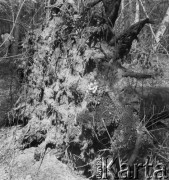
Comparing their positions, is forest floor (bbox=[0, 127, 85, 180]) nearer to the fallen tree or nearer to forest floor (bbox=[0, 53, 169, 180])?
forest floor (bbox=[0, 53, 169, 180])

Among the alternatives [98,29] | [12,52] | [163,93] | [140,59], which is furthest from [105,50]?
[12,52]

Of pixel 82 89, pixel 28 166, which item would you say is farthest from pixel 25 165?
pixel 82 89

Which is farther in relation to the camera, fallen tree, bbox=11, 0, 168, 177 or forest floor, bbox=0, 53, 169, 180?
forest floor, bbox=0, 53, 169, 180

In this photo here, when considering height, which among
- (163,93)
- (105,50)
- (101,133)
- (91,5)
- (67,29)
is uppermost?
(91,5)

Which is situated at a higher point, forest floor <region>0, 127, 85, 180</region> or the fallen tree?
the fallen tree

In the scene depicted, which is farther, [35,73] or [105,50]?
[35,73]

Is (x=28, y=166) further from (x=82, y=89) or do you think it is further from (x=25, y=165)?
(x=82, y=89)

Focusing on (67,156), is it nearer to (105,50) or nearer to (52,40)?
(105,50)

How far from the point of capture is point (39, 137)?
398 centimetres

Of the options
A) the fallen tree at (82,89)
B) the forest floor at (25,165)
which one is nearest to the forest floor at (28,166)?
the forest floor at (25,165)

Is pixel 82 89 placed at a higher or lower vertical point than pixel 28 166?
higher

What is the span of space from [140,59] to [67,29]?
3.12 metres

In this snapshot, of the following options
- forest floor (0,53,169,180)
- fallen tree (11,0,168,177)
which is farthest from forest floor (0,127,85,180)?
fallen tree (11,0,168,177)

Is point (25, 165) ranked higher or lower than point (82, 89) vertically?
lower
